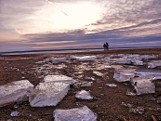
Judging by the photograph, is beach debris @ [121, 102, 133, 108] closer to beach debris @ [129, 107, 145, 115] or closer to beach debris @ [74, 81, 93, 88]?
beach debris @ [129, 107, 145, 115]

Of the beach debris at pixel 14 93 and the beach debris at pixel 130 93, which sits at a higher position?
the beach debris at pixel 14 93

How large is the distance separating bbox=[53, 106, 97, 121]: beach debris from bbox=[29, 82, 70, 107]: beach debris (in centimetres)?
54

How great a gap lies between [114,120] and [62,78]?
91.9 inches

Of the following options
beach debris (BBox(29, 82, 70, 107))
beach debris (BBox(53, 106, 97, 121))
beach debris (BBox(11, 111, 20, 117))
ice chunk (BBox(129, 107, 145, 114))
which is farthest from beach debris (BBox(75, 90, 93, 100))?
beach debris (BBox(11, 111, 20, 117))

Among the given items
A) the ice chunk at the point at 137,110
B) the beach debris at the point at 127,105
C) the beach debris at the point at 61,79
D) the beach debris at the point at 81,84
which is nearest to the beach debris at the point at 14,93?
the beach debris at the point at 61,79

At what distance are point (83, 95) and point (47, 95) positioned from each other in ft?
2.53

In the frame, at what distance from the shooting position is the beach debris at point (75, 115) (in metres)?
3.65

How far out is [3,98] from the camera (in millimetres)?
4520

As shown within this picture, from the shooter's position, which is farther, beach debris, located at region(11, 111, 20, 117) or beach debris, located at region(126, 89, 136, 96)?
beach debris, located at region(126, 89, 136, 96)

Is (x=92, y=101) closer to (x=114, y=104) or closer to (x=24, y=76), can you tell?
(x=114, y=104)

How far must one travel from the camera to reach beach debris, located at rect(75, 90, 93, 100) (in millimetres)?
4671

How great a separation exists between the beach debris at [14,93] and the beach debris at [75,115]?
42.1 inches

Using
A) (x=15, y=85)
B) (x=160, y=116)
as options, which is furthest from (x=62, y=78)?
(x=160, y=116)

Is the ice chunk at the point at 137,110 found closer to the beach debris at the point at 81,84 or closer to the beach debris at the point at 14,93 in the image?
the beach debris at the point at 81,84
